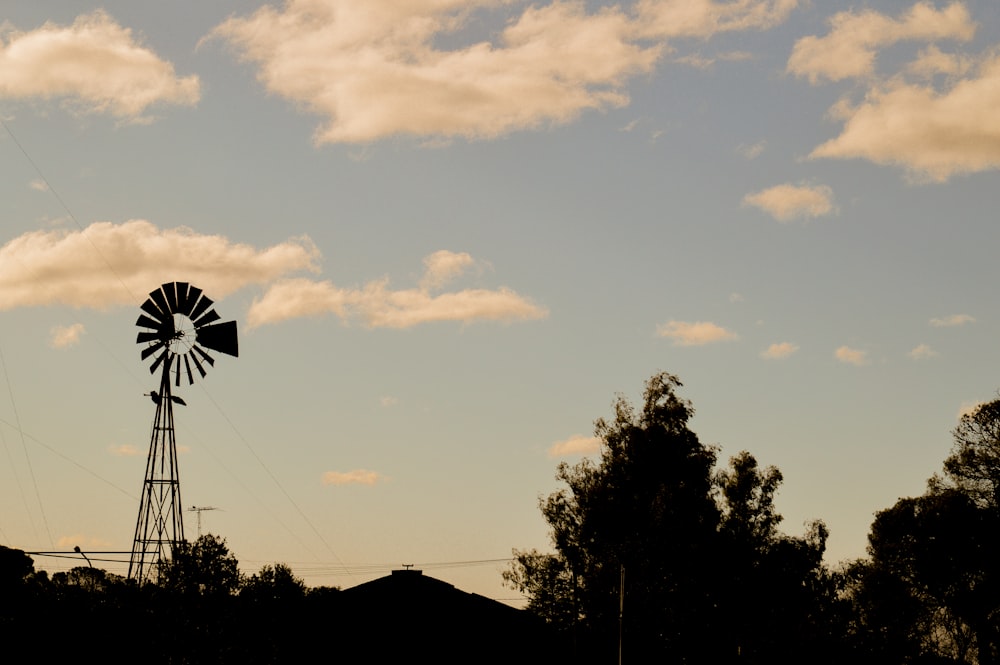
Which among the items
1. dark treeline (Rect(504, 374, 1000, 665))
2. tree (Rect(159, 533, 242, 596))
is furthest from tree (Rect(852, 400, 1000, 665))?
tree (Rect(159, 533, 242, 596))

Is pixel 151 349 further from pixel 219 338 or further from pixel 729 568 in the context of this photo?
pixel 729 568

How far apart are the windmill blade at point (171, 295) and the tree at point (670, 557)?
26617 millimetres

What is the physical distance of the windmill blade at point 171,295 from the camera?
6053 cm

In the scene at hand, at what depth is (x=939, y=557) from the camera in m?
69.9

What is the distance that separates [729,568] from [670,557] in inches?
191

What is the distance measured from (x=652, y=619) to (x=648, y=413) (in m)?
13.0

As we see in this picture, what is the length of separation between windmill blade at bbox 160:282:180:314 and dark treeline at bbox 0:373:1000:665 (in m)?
12.7

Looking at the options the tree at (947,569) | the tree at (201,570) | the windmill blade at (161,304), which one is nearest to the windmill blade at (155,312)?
the windmill blade at (161,304)

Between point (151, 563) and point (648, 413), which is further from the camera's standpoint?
point (648, 413)

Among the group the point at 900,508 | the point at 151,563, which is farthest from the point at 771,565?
the point at 151,563

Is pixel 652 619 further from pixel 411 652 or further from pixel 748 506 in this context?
pixel 411 652

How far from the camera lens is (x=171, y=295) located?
60.7 m

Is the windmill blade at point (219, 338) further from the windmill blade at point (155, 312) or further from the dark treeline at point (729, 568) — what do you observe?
the dark treeline at point (729, 568)

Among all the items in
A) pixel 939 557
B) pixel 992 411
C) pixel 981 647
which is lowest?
pixel 981 647
